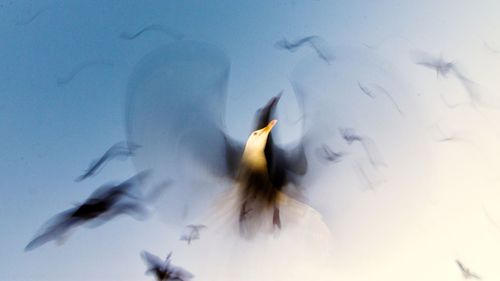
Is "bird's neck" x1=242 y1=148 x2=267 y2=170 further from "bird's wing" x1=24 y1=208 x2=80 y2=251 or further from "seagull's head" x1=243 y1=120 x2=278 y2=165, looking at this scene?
"bird's wing" x1=24 y1=208 x2=80 y2=251

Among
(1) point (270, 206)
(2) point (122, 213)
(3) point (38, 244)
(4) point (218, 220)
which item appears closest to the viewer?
(3) point (38, 244)

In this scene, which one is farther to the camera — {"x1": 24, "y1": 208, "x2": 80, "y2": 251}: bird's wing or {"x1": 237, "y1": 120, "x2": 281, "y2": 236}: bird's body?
{"x1": 237, "y1": 120, "x2": 281, "y2": 236}: bird's body

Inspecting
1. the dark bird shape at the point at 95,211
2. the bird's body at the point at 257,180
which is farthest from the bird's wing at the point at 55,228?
the bird's body at the point at 257,180

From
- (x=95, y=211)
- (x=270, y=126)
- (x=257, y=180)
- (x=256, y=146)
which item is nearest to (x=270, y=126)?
(x=270, y=126)

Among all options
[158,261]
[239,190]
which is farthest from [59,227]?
[239,190]

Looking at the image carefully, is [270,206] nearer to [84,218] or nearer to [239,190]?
[239,190]

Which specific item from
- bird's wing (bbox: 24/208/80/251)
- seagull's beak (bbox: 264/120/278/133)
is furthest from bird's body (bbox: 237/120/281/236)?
bird's wing (bbox: 24/208/80/251)

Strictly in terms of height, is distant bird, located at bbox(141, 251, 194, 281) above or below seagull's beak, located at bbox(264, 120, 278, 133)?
below

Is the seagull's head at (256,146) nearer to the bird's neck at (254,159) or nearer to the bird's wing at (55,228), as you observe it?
the bird's neck at (254,159)
